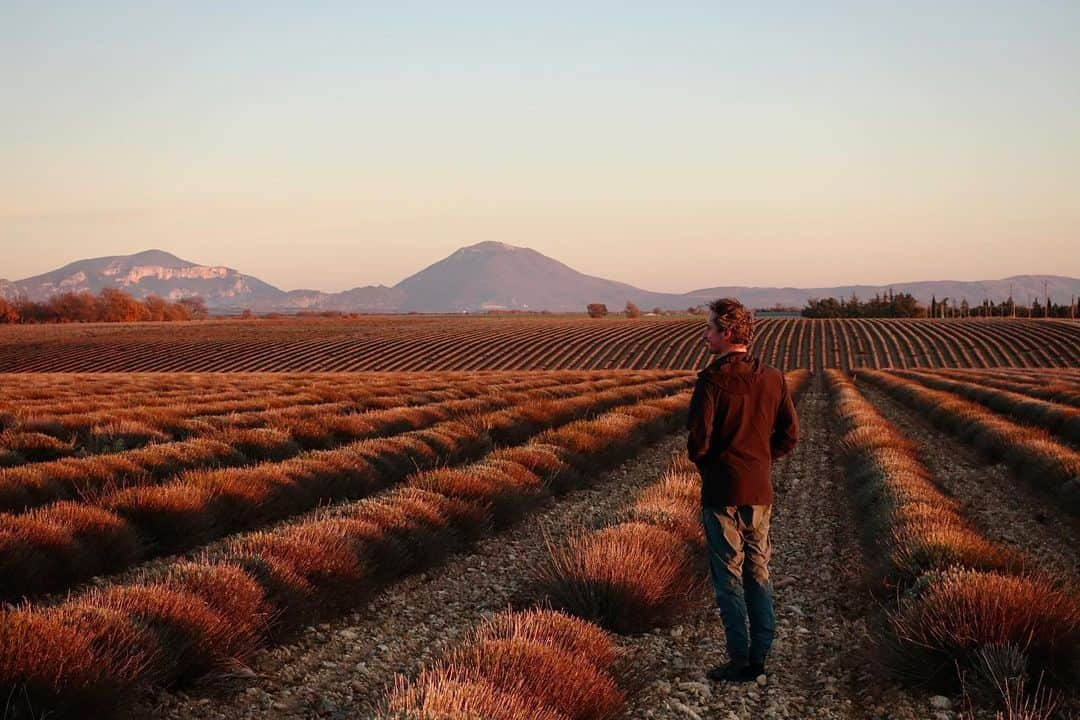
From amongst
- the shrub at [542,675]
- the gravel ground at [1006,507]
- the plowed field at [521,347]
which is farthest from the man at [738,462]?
the plowed field at [521,347]

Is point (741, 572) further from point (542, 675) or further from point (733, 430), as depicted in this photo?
point (542, 675)

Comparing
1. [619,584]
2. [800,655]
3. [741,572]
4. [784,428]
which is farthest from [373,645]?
[784,428]

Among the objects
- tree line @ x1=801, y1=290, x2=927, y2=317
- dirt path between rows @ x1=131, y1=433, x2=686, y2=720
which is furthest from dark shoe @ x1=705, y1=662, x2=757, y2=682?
tree line @ x1=801, y1=290, x2=927, y2=317

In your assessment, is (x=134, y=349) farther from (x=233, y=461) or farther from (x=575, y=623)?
(x=575, y=623)

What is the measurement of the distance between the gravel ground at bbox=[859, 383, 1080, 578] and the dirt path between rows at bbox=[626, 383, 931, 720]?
1615 millimetres

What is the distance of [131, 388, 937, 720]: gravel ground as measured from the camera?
498 centimetres

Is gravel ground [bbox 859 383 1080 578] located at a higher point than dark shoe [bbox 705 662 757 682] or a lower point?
lower

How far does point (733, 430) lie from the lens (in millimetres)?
5250

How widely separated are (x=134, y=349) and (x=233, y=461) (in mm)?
63028

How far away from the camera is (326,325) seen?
3819 inches

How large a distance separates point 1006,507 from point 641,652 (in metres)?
7.28

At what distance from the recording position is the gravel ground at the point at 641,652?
4984mm

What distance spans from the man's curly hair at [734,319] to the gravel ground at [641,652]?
6.71 ft

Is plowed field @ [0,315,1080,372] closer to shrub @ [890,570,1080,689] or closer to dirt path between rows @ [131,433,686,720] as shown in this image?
dirt path between rows @ [131,433,686,720]
